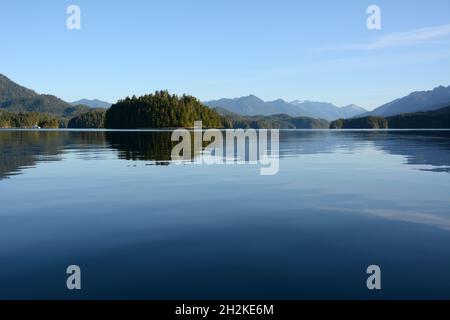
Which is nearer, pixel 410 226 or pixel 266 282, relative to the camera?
pixel 266 282

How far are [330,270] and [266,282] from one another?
2334mm

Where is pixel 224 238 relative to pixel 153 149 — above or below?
below

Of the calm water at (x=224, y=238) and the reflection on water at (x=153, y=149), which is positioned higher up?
the reflection on water at (x=153, y=149)

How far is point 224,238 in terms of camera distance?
16.7 m

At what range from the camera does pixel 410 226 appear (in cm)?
1888

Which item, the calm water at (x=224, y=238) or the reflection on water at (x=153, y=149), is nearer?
the calm water at (x=224, y=238)

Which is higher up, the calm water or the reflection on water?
the reflection on water

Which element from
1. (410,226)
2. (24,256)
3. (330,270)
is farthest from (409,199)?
(24,256)

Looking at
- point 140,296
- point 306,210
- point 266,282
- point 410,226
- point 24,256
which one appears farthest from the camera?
point 306,210

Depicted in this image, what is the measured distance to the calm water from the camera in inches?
468

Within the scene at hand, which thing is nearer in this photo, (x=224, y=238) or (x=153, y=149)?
(x=224, y=238)

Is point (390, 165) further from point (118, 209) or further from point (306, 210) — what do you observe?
point (118, 209)

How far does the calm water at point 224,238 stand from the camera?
11.9 meters

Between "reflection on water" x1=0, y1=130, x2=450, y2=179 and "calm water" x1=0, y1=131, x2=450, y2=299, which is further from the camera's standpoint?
"reflection on water" x1=0, y1=130, x2=450, y2=179
